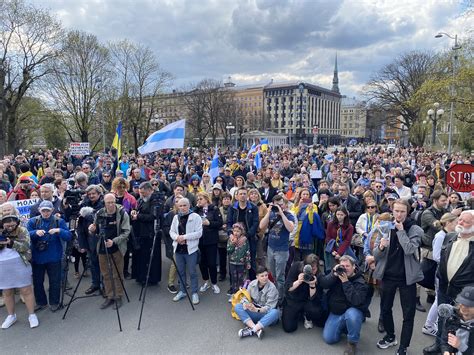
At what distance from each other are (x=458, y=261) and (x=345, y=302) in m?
1.40

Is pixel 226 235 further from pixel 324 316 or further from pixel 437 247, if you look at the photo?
pixel 437 247

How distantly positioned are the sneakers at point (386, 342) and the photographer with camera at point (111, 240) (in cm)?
380

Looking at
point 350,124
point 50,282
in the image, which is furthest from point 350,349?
point 350,124

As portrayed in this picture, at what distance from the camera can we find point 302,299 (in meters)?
4.39

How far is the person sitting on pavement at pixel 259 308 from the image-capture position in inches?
168

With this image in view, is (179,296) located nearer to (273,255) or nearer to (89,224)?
(273,255)

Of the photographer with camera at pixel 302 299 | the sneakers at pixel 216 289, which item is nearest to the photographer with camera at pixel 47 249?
the sneakers at pixel 216 289

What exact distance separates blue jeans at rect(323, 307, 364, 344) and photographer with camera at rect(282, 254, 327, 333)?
0.76 ft

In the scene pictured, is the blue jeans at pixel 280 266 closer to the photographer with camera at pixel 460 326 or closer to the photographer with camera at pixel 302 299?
the photographer with camera at pixel 302 299

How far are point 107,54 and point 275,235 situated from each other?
102 ft

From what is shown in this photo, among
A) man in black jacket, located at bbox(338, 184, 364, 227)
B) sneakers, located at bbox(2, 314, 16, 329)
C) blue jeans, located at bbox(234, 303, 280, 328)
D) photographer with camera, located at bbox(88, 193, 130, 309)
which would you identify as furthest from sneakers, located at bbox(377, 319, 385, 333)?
sneakers, located at bbox(2, 314, 16, 329)

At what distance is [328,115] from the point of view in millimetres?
130750

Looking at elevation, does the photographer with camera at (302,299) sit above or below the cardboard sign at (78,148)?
below

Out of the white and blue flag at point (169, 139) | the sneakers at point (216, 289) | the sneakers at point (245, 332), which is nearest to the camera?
the sneakers at point (245, 332)
